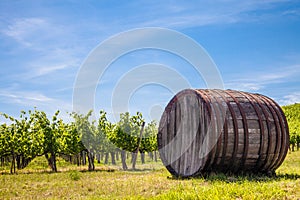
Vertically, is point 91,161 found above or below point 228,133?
below

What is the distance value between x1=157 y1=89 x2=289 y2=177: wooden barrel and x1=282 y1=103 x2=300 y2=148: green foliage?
117 ft

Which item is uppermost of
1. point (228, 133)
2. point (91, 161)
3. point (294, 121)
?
point (294, 121)

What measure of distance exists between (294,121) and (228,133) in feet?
197

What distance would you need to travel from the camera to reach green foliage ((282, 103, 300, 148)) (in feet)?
141

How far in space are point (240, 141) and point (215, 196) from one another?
11.7 ft

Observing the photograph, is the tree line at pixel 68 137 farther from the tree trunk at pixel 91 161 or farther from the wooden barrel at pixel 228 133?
the wooden barrel at pixel 228 133

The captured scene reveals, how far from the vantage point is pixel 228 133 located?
30.3 ft

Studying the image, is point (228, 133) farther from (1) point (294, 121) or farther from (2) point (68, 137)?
(1) point (294, 121)

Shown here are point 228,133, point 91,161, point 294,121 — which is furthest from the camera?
point 294,121

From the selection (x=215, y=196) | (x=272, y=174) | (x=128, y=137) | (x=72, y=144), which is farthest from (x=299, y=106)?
(x=215, y=196)

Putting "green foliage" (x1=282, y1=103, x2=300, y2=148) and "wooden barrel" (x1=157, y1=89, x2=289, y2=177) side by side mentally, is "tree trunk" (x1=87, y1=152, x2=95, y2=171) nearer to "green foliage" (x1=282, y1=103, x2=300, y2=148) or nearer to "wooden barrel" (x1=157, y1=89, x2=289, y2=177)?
"wooden barrel" (x1=157, y1=89, x2=289, y2=177)

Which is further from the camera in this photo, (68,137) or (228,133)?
(68,137)

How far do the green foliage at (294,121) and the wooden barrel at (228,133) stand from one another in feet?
117

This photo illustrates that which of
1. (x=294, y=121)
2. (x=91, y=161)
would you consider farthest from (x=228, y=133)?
(x=294, y=121)
